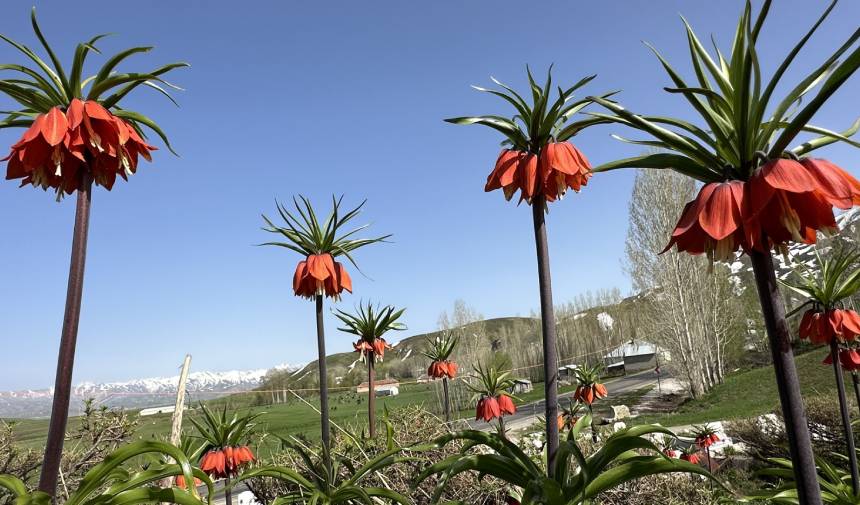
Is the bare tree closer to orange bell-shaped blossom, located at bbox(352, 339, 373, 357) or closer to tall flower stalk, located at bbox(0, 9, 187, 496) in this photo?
orange bell-shaped blossom, located at bbox(352, 339, 373, 357)

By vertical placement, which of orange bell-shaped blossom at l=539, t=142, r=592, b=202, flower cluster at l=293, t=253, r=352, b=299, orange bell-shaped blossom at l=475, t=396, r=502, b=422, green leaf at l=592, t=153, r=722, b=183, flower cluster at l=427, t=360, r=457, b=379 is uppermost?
orange bell-shaped blossom at l=539, t=142, r=592, b=202

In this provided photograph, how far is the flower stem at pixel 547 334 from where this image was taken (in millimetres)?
2307

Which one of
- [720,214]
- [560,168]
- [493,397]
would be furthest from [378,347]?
[720,214]

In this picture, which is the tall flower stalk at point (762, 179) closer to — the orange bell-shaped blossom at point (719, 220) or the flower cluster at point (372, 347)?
the orange bell-shaped blossom at point (719, 220)

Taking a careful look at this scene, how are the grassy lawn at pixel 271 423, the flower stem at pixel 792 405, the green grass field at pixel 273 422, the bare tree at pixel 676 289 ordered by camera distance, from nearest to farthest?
the flower stem at pixel 792 405 < the green grass field at pixel 273 422 < the grassy lawn at pixel 271 423 < the bare tree at pixel 676 289

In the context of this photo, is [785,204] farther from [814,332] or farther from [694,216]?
[814,332]

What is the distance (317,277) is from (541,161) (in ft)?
7.55

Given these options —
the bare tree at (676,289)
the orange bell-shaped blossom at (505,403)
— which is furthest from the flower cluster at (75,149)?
the bare tree at (676,289)

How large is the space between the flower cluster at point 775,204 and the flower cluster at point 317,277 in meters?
3.26

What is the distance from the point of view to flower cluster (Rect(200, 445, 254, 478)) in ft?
12.7

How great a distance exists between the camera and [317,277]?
4176 mm

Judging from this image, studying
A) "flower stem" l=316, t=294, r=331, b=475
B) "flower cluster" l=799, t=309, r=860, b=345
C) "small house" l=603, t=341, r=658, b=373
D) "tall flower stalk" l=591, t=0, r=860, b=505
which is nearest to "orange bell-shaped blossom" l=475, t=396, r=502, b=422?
"flower stem" l=316, t=294, r=331, b=475

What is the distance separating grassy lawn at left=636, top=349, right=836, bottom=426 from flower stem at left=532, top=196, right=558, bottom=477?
16.8 metres

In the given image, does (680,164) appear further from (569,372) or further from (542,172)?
(569,372)
